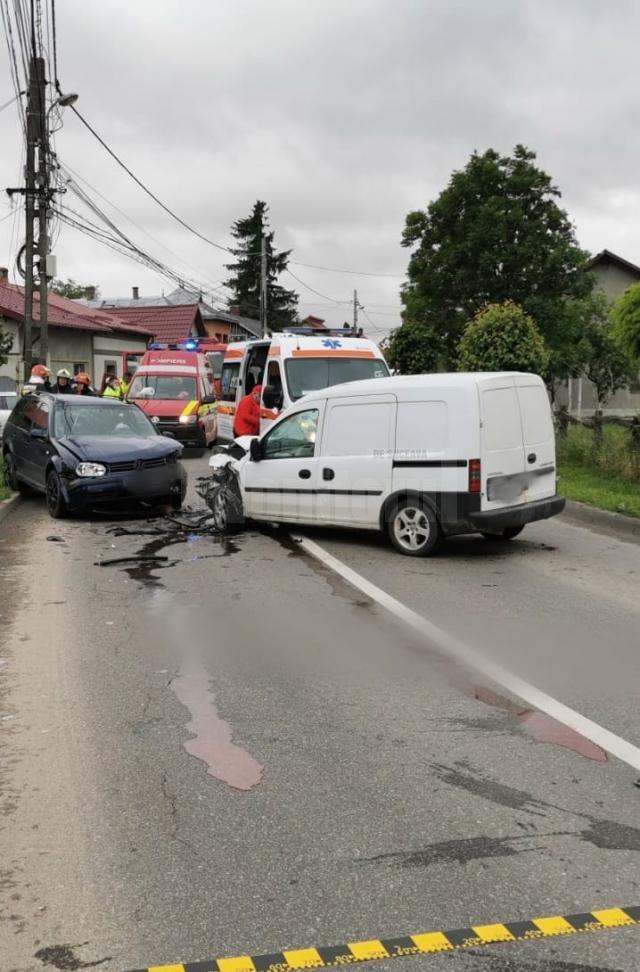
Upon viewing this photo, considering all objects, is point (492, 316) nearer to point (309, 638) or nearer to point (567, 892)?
point (309, 638)

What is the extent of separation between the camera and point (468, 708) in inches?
186

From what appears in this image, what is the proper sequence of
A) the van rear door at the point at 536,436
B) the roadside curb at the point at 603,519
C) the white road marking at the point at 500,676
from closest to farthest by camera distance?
the white road marking at the point at 500,676 < the van rear door at the point at 536,436 < the roadside curb at the point at 603,519

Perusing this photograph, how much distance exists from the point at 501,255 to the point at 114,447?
3091 centimetres

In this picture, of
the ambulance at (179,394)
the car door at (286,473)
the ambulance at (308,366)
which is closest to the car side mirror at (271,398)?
the ambulance at (308,366)

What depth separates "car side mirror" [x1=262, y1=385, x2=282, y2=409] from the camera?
15.5 meters

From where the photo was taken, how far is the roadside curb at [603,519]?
10.6 metres

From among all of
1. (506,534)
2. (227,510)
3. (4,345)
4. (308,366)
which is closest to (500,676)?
(506,534)

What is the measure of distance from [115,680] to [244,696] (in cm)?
83

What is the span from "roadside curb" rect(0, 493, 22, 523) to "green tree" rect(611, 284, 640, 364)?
31.5ft

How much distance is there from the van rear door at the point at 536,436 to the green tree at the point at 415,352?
19.1 m

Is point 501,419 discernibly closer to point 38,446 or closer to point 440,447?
point 440,447

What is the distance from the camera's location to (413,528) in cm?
897

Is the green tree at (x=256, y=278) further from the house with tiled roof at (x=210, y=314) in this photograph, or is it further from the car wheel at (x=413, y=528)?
the car wheel at (x=413, y=528)

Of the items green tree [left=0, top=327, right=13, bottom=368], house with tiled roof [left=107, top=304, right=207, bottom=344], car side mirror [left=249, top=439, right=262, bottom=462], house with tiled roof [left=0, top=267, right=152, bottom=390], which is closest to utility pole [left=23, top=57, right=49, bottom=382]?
green tree [left=0, top=327, right=13, bottom=368]
